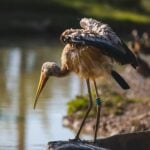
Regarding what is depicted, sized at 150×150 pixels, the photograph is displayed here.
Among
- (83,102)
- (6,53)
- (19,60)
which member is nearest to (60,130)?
(83,102)

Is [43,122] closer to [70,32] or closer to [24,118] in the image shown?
[24,118]

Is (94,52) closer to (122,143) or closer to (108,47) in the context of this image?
(108,47)

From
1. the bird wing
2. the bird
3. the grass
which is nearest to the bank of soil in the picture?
the bird

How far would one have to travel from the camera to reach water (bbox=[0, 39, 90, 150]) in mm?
14508

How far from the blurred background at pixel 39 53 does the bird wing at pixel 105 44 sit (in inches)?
121

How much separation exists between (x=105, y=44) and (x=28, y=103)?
7.18 metres

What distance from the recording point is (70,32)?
11.1 metres

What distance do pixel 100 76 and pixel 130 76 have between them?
9652 mm

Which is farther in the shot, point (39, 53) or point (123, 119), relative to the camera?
point (39, 53)

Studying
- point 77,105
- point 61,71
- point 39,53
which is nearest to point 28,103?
point 77,105

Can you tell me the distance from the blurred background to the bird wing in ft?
10.1

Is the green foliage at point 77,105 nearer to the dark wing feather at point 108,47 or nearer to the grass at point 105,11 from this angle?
the dark wing feather at point 108,47

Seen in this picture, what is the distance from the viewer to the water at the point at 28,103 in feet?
47.6

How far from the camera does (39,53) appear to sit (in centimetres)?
2839
